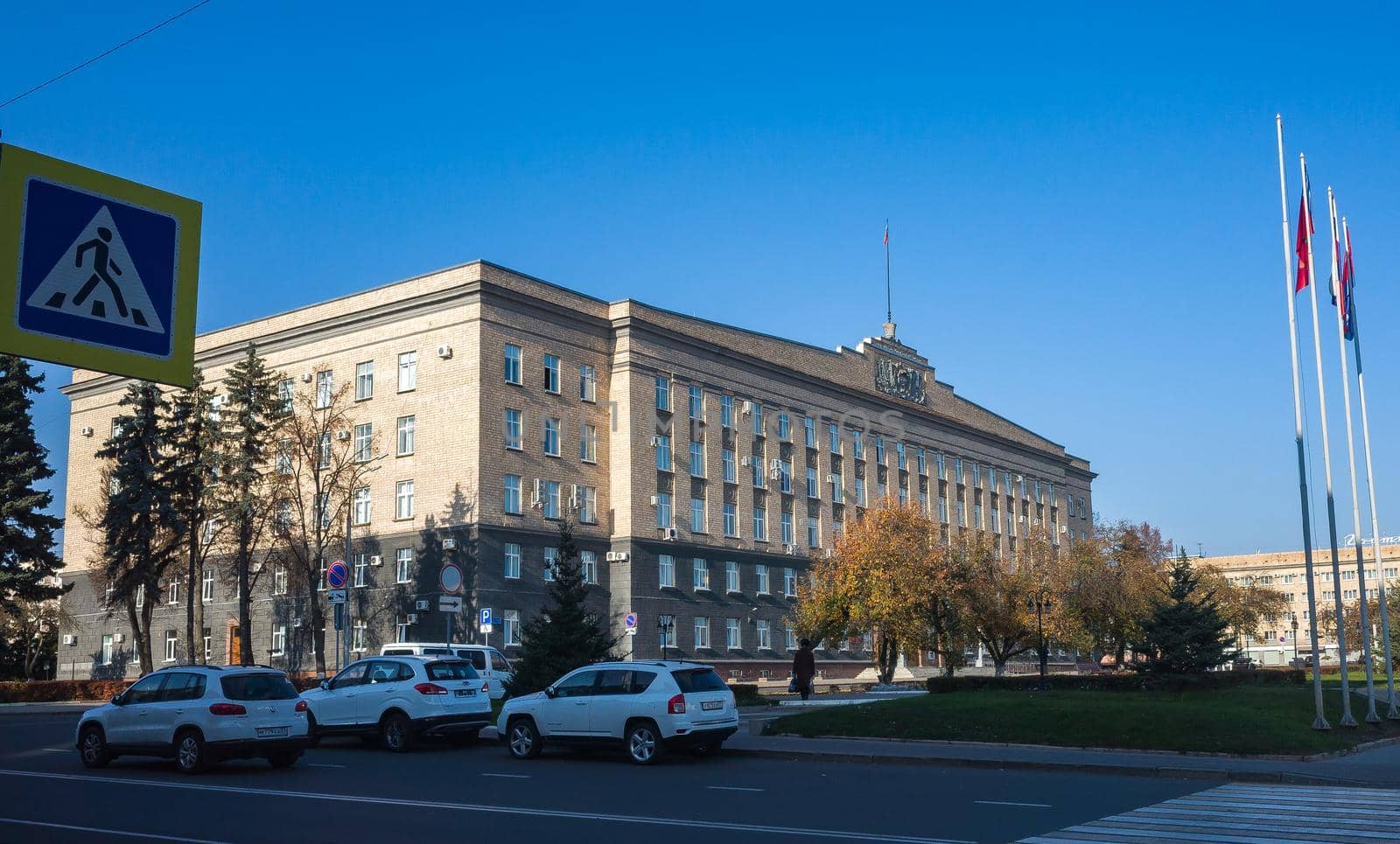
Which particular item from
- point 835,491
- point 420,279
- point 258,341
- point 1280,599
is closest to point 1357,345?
point 420,279

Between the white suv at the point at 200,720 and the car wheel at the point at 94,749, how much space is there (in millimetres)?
14

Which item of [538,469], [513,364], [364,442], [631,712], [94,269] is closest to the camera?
[94,269]

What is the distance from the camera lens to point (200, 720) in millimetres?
19141

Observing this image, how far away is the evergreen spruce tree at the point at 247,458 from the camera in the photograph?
49.0 metres

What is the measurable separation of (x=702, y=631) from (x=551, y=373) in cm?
1386

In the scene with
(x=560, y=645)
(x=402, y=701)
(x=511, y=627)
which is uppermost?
(x=511, y=627)

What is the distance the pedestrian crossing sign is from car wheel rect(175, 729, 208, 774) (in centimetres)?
1161

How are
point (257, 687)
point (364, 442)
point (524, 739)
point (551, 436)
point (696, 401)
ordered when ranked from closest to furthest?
point (257, 687) < point (524, 739) < point (551, 436) < point (364, 442) < point (696, 401)

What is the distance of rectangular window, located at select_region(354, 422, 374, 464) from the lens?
53188 millimetres

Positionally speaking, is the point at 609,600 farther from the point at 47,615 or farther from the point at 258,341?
the point at 47,615

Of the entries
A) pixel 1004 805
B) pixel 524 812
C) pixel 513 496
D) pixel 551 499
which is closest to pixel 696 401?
pixel 551 499

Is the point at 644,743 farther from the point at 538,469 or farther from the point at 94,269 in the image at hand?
the point at 538,469

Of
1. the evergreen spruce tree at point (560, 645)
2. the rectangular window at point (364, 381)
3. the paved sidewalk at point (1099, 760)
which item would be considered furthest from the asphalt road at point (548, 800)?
the rectangular window at point (364, 381)

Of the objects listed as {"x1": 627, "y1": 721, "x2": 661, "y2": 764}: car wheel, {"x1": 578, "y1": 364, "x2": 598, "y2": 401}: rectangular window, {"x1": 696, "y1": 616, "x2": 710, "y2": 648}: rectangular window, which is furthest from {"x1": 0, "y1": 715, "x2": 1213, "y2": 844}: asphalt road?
{"x1": 696, "y1": 616, "x2": 710, "y2": 648}: rectangular window
